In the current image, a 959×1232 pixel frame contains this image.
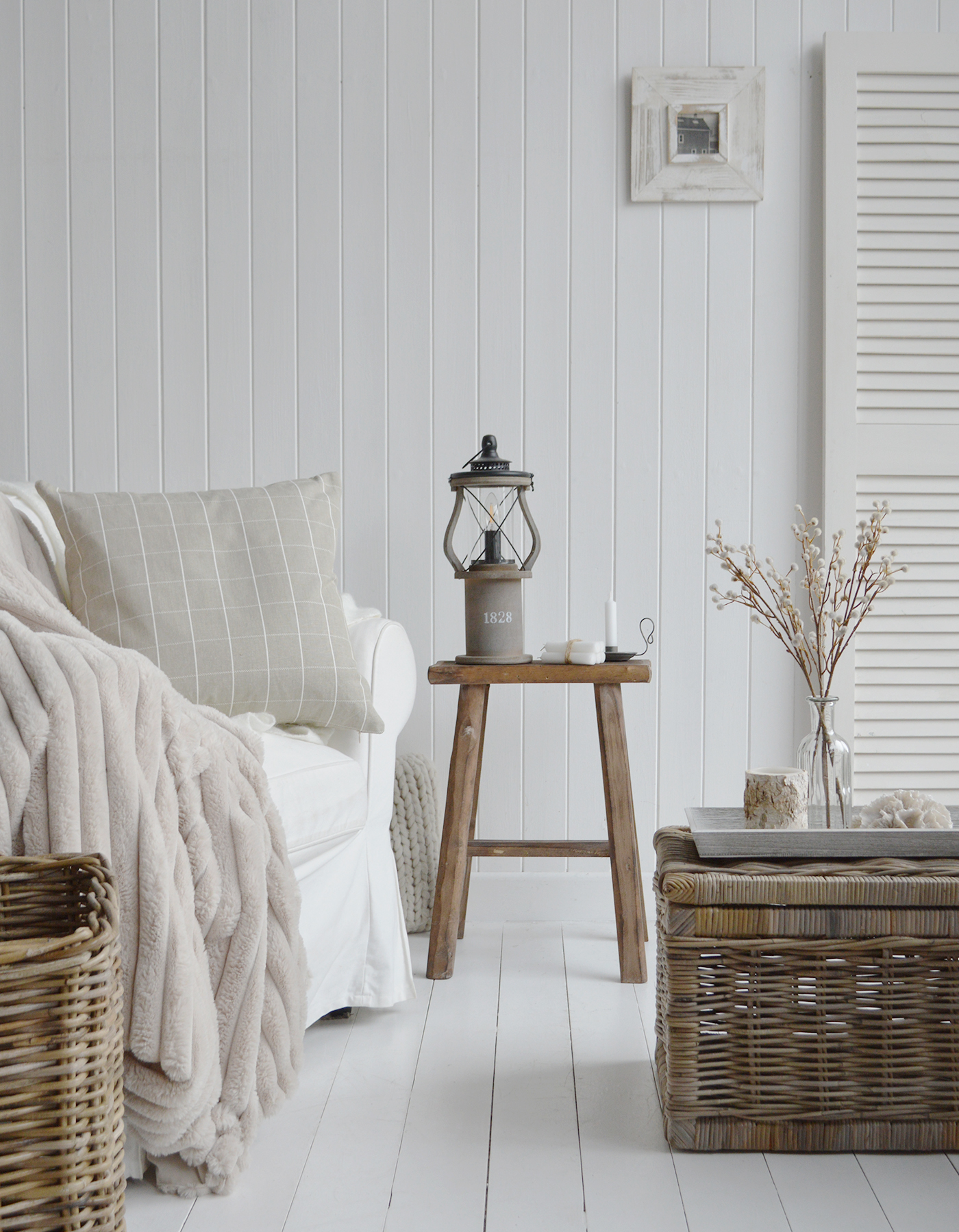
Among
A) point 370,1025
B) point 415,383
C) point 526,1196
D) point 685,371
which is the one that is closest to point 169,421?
point 415,383

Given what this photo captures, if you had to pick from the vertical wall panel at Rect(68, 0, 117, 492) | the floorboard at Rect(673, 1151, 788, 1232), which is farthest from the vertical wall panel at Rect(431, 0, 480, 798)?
the floorboard at Rect(673, 1151, 788, 1232)

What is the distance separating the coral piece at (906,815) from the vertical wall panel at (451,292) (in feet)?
3.86

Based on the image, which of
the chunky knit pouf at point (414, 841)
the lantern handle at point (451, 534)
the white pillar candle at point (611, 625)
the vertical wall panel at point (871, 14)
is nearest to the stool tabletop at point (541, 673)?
the white pillar candle at point (611, 625)

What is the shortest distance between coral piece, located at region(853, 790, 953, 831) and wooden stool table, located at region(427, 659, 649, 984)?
2.06ft

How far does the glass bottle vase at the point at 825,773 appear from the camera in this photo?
1.49m

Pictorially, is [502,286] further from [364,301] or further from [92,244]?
[92,244]

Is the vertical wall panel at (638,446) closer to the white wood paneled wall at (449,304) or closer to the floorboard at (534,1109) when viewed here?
the white wood paneled wall at (449,304)

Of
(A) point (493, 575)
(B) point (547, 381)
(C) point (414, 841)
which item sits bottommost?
(C) point (414, 841)

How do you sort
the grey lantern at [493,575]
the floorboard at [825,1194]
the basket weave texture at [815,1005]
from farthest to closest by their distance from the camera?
the grey lantern at [493,575] → the basket weave texture at [815,1005] → the floorboard at [825,1194]

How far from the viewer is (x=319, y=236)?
7.98 feet

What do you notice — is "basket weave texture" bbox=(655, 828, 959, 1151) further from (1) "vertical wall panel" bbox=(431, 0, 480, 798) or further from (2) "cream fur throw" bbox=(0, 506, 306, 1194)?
(1) "vertical wall panel" bbox=(431, 0, 480, 798)

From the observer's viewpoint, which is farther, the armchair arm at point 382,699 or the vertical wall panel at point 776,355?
the vertical wall panel at point 776,355

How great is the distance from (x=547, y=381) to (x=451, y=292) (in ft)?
0.97

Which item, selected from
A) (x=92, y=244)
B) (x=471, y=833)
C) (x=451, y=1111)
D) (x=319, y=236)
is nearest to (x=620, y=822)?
(x=471, y=833)
